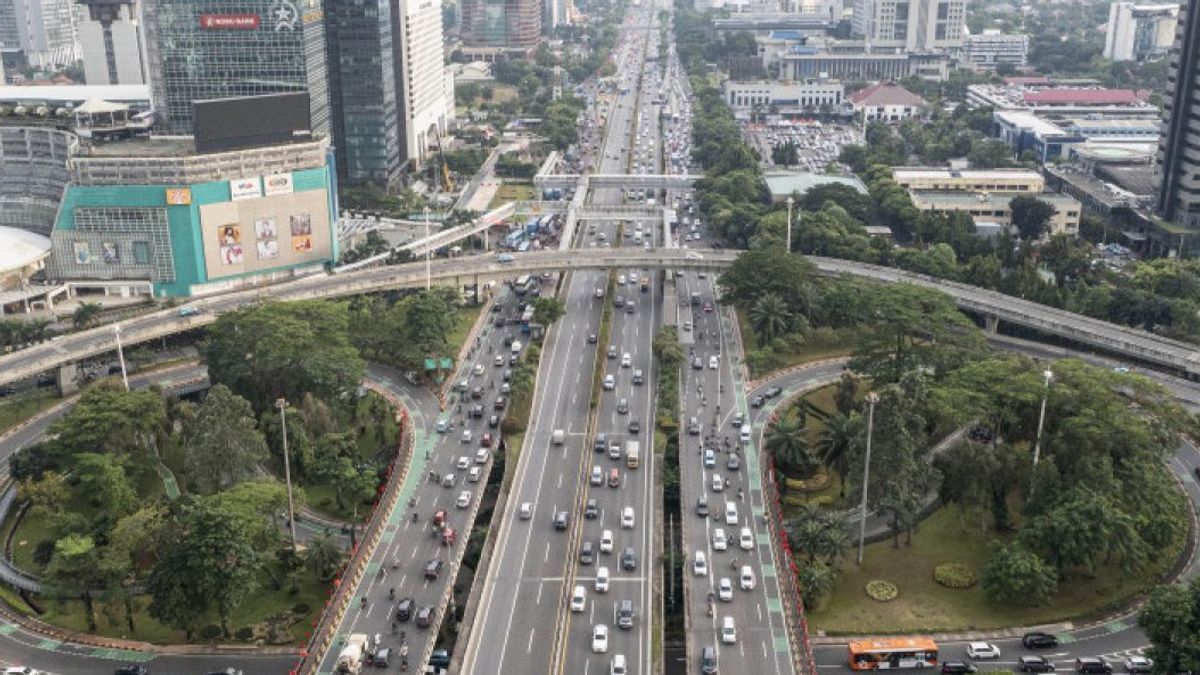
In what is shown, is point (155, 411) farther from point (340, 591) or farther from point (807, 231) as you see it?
point (807, 231)

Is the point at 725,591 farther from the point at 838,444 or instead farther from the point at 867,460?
the point at 838,444

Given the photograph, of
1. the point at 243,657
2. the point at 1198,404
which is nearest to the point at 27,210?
the point at 243,657

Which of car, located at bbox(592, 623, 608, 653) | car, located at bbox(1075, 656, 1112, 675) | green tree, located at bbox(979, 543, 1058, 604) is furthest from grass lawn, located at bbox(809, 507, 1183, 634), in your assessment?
car, located at bbox(592, 623, 608, 653)

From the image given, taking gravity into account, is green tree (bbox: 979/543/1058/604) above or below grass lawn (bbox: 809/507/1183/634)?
above

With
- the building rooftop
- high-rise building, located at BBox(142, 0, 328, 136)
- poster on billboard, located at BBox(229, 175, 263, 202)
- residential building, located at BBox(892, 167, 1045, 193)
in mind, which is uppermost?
high-rise building, located at BBox(142, 0, 328, 136)

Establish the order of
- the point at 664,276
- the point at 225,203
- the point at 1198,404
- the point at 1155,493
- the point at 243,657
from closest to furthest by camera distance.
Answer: the point at 243,657
the point at 1155,493
the point at 1198,404
the point at 225,203
the point at 664,276

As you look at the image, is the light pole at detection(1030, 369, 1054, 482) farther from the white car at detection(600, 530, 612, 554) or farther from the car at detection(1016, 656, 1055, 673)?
the white car at detection(600, 530, 612, 554)
